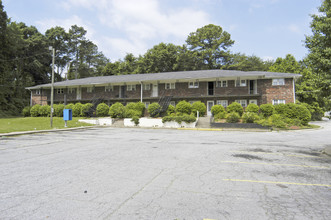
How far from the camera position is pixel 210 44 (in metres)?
51.8

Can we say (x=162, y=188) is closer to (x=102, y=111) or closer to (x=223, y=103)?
(x=223, y=103)

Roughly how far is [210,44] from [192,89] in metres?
26.7

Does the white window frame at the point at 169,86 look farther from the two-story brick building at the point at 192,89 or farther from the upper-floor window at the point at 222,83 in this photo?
the upper-floor window at the point at 222,83

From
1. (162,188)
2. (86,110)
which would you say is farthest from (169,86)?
(162,188)

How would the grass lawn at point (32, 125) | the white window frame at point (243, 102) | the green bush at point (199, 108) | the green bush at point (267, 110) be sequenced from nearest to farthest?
the grass lawn at point (32, 125)
the green bush at point (267, 110)
the green bush at point (199, 108)
the white window frame at point (243, 102)

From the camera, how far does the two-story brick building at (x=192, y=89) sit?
26766 millimetres

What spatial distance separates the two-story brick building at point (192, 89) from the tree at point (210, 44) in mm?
18740

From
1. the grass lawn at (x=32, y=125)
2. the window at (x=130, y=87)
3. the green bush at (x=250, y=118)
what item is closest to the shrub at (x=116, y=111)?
the grass lawn at (x=32, y=125)

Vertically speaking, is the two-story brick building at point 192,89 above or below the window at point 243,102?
above

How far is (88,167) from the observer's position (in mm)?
5590

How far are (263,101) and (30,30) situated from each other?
5575 cm

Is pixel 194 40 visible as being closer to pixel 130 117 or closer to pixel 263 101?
pixel 263 101

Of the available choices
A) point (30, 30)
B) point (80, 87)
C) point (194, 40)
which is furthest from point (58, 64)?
point (194, 40)

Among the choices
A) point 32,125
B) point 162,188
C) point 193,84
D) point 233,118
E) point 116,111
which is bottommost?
point 162,188
